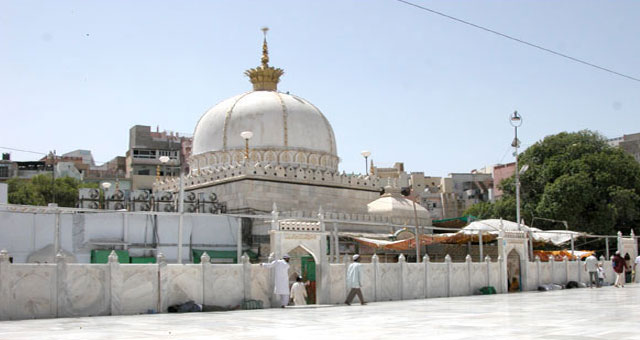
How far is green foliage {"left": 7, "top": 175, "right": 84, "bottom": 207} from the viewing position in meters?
46.8

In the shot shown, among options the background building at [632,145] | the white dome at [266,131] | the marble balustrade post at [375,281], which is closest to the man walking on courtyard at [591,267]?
the marble balustrade post at [375,281]

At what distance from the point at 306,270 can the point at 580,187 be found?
26.6 meters

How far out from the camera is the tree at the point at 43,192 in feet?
154

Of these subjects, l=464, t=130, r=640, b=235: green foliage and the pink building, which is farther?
the pink building

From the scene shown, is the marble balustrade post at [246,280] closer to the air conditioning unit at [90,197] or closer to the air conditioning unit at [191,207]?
the air conditioning unit at [90,197]

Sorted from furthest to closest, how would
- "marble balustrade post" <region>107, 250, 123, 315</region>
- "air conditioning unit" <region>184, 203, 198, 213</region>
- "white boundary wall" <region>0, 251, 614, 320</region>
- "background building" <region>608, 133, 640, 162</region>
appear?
"background building" <region>608, 133, 640, 162</region> < "air conditioning unit" <region>184, 203, 198, 213</region> < "marble balustrade post" <region>107, 250, 123, 315</region> < "white boundary wall" <region>0, 251, 614, 320</region>

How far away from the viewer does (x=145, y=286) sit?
15.2 meters

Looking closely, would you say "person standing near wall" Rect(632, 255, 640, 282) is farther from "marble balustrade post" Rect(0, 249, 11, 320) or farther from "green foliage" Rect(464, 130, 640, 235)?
"marble balustrade post" Rect(0, 249, 11, 320)

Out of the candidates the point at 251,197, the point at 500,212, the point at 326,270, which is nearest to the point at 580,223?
the point at 500,212

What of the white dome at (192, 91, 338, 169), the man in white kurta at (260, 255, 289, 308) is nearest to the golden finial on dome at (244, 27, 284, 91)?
the white dome at (192, 91, 338, 169)

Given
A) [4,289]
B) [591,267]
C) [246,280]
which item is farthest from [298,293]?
[591,267]

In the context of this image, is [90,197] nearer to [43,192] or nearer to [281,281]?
[281,281]

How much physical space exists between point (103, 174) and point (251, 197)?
149 ft

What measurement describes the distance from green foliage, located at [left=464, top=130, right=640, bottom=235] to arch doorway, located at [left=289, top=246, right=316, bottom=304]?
A: 83.7 feet
